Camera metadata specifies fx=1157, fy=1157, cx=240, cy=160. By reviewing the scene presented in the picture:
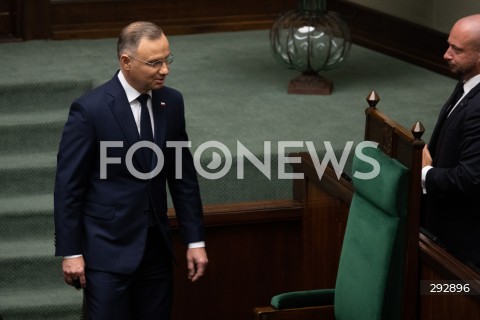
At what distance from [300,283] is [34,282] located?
118 centimetres

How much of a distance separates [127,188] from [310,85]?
279cm

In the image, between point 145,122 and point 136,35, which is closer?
point 136,35

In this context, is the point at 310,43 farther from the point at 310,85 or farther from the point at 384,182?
the point at 384,182

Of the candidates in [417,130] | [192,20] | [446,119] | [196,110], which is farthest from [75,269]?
[192,20]

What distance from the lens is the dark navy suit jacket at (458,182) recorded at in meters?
3.72


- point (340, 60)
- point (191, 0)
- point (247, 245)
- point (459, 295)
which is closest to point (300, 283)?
point (247, 245)

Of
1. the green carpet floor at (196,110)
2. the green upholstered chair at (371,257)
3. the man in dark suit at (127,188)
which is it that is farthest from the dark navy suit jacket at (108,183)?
the green carpet floor at (196,110)

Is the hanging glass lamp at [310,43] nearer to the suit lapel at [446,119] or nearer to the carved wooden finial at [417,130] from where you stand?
the suit lapel at [446,119]

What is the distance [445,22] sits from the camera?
252 inches

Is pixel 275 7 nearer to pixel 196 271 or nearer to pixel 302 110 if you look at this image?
pixel 302 110

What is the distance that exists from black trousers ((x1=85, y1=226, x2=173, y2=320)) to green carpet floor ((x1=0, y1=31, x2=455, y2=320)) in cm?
131

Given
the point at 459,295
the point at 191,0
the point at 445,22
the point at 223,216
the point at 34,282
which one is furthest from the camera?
the point at 191,0

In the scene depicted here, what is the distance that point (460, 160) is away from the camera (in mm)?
3762

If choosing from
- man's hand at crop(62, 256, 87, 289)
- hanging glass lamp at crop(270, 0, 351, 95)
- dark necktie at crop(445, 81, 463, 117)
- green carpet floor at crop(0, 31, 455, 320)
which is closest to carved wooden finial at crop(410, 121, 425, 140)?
dark necktie at crop(445, 81, 463, 117)
